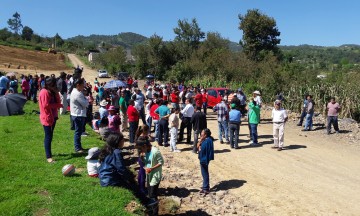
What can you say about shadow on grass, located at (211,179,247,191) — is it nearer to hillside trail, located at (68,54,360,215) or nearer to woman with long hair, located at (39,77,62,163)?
hillside trail, located at (68,54,360,215)

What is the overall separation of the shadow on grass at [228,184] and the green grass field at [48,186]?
11.6 feet

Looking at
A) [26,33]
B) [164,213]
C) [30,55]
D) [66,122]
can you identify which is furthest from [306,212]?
[26,33]

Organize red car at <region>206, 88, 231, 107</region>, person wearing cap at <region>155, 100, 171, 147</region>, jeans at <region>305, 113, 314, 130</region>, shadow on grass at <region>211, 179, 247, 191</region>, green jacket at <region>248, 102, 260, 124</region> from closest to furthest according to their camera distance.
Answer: shadow on grass at <region>211, 179, 247, 191</region>, person wearing cap at <region>155, 100, 171, 147</region>, green jacket at <region>248, 102, 260, 124</region>, jeans at <region>305, 113, 314, 130</region>, red car at <region>206, 88, 231, 107</region>

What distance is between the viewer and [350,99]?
21.0m

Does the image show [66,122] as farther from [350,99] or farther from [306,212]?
[350,99]

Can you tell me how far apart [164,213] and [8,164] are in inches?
154

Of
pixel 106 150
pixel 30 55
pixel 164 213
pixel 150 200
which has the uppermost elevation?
pixel 30 55

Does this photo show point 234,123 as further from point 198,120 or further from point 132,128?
point 132,128

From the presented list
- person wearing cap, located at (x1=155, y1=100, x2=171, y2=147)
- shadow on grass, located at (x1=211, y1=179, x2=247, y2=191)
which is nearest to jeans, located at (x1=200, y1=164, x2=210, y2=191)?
shadow on grass, located at (x1=211, y1=179, x2=247, y2=191)

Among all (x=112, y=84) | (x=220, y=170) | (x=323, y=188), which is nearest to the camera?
(x=323, y=188)

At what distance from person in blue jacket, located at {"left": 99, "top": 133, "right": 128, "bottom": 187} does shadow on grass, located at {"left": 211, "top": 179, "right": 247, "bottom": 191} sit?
3.59 metres

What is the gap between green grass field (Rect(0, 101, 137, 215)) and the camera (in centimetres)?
645

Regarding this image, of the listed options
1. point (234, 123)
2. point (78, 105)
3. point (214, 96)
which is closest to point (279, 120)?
point (234, 123)

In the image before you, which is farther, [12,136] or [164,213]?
[12,136]
